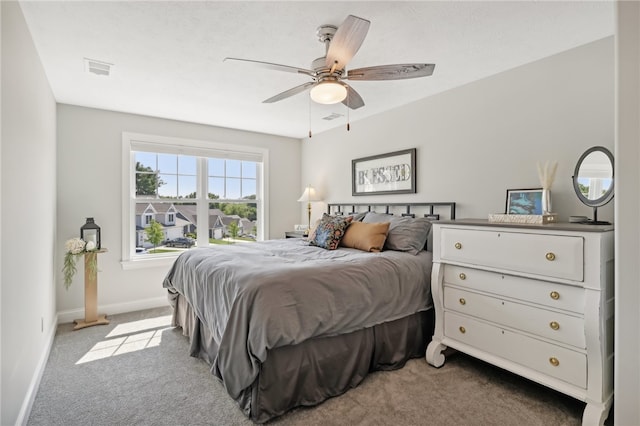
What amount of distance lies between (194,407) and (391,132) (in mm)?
3234

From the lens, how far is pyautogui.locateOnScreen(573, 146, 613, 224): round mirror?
206cm

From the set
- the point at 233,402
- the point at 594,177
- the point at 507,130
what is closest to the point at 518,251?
the point at 594,177

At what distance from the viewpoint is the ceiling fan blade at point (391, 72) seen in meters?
2.01

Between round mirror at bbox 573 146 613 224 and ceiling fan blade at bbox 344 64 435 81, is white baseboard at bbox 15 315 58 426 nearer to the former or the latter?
ceiling fan blade at bbox 344 64 435 81

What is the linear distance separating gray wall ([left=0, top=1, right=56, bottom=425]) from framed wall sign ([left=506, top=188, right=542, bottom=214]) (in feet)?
10.6

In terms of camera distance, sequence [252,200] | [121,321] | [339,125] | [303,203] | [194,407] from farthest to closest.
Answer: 1. [303,203]
2. [252,200]
3. [339,125]
4. [121,321]
5. [194,407]

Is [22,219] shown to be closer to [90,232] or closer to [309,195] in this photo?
[90,232]

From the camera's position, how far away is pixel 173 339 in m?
2.99

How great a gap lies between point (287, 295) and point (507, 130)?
2.31 metres

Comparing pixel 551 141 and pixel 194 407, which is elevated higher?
pixel 551 141

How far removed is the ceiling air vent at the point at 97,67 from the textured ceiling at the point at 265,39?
1.8 inches

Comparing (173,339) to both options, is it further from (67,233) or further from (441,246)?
(441,246)

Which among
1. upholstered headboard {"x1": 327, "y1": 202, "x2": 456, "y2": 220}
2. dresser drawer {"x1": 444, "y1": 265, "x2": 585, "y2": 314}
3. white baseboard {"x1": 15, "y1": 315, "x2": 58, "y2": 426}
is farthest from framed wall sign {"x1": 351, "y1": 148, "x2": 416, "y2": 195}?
white baseboard {"x1": 15, "y1": 315, "x2": 58, "y2": 426}

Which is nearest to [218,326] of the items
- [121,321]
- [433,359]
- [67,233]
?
[433,359]
